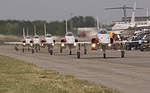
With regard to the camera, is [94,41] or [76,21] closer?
[94,41]

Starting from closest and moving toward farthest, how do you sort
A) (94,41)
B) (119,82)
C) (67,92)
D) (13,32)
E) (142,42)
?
(67,92) < (119,82) < (94,41) < (142,42) < (13,32)

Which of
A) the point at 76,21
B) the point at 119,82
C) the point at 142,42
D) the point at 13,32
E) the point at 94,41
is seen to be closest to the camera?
the point at 119,82

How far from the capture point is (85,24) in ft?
341

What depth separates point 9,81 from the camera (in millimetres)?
17516

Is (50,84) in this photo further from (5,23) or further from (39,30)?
(5,23)

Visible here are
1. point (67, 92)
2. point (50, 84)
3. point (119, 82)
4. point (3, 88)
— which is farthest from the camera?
point (119, 82)

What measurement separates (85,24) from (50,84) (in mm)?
88065

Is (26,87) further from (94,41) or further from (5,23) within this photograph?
(5,23)

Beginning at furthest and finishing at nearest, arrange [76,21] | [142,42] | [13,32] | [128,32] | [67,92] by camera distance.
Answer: [76,21], [13,32], [128,32], [142,42], [67,92]

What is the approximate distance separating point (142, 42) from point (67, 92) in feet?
135

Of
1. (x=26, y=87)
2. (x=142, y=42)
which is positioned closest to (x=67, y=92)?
(x=26, y=87)

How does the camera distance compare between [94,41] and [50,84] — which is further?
[94,41]

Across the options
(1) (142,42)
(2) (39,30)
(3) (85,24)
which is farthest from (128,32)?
(1) (142,42)

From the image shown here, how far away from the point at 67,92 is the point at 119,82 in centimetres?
393
